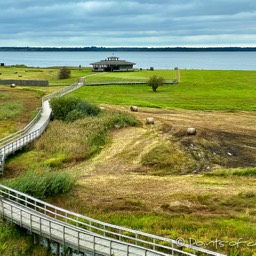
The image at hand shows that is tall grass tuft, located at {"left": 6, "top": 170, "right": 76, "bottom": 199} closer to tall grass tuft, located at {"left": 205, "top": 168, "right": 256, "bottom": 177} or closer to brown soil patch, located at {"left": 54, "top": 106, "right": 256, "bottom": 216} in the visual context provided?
brown soil patch, located at {"left": 54, "top": 106, "right": 256, "bottom": 216}

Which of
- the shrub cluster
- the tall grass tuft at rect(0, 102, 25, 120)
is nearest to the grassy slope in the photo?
the shrub cluster

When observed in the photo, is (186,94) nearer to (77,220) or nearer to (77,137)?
(77,137)

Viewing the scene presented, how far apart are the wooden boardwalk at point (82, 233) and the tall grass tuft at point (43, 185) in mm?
749

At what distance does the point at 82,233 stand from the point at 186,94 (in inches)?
2211

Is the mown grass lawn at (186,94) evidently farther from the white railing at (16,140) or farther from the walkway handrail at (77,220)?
the walkway handrail at (77,220)

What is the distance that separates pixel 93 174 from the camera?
30.2 metres

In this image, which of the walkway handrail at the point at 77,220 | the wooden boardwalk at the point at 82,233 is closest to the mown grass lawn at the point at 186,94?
the walkway handrail at the point at 77,220

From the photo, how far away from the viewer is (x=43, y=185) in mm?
24094

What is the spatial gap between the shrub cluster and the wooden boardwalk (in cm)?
2419

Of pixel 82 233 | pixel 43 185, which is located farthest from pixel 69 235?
pixel 43 185

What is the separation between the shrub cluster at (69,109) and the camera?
47.6 meters

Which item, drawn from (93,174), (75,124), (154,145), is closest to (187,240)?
(93,174)

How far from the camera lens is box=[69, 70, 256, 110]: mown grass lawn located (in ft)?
200

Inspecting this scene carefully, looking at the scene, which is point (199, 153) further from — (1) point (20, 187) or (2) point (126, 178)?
(1) point (20, 187)
